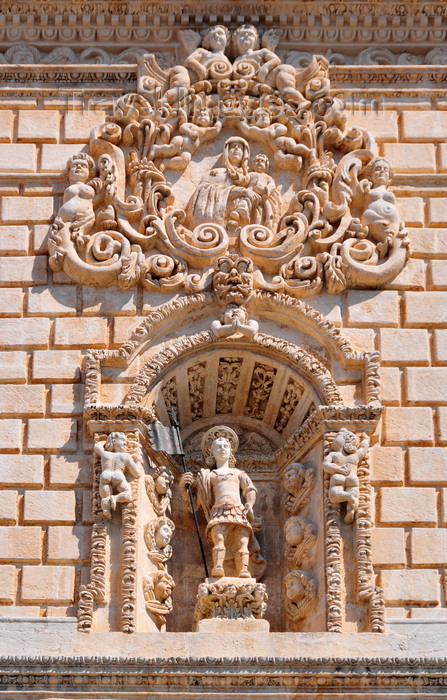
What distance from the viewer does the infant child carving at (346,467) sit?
661 inches

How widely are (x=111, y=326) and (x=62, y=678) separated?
346cm

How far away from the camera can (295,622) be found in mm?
17078

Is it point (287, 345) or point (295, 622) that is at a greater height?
point (287, 345)

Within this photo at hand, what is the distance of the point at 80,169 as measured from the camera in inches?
722

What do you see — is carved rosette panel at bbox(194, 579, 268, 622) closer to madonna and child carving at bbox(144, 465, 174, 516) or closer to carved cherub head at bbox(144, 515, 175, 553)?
carved cherub head at bbox(144, 515, 175, 553)

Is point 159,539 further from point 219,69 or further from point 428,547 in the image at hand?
point 219,69

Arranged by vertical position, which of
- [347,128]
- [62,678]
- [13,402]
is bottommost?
[62,678]

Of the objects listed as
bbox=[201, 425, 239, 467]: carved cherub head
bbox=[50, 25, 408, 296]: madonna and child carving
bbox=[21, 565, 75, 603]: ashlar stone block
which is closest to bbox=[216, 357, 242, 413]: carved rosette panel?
bbox=[201, 425, 239, 467]: carved cherub head

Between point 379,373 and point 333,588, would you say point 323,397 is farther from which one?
point 333,588

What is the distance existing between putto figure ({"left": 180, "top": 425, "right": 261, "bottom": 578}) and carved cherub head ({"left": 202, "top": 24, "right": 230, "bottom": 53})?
3.80 metres

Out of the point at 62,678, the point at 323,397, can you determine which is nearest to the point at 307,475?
the point at 323,397

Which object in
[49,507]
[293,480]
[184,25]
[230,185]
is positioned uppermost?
[184,25]

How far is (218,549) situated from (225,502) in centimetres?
42

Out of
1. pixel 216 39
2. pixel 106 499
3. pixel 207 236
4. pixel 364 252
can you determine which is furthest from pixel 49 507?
pixel 216 39
